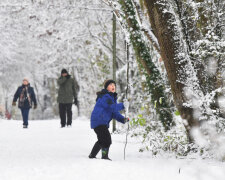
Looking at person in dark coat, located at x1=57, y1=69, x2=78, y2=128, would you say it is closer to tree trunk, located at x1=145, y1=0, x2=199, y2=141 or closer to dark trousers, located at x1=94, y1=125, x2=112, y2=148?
dark trousers, located at x1=94, y1=125, x2=112, y2=148

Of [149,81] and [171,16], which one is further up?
[171,16]

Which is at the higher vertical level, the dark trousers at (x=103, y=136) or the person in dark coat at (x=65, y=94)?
the person in dark coat at (x=65, y=94)

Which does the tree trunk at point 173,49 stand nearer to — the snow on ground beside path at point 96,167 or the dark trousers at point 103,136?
the snow on ground beside path at point 96,167

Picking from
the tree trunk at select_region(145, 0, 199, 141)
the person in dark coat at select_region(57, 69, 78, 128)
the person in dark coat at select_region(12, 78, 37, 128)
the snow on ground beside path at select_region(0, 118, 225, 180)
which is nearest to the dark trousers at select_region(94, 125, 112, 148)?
the snow on ground beside path at select_region(0, 118, 225, 180)

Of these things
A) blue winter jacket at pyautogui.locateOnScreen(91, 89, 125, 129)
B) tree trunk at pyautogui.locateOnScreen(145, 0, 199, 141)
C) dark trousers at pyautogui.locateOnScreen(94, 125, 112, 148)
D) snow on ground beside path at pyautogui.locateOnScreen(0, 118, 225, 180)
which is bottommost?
snow on ground beside path at pyautogui.locateOnScreen(0, 118, 225, 180)

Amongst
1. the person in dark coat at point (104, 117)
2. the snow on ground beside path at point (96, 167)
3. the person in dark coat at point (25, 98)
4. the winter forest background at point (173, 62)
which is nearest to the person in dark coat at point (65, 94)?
the person in dark coat at point (25, 98)

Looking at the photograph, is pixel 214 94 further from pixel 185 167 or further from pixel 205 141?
pixel 185 167

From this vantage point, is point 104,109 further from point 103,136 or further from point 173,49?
point 173,49

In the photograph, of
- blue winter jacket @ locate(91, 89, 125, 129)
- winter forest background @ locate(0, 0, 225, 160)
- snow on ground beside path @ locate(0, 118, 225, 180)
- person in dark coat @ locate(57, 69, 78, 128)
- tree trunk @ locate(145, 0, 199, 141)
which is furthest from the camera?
person in dark coat @ locate(57, 69, 78, 128)

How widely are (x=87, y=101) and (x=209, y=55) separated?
17.2 meters

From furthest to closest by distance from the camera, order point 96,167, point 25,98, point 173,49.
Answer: point 25,98
point 173,49
point 96,167

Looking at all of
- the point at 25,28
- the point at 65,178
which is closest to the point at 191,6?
the point at 65,178

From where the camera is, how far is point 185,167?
4.54 m

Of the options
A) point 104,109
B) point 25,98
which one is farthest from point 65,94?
point 104,109
